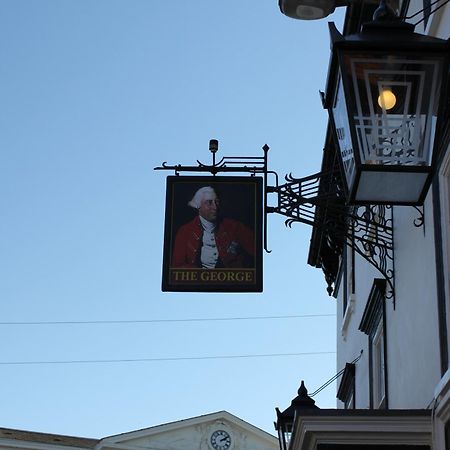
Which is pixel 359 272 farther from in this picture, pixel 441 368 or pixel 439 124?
pixel 439 124

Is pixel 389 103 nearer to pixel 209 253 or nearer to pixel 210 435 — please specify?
pixel 209 253

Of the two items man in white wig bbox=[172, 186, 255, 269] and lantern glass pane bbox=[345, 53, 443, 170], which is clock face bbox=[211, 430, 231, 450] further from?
lantern glass pane bbox=[345, 53, 443, 170]

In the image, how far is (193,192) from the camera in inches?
468

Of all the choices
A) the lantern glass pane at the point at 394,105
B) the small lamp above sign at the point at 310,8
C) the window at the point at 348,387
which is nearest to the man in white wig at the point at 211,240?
the window at the point at 348,387

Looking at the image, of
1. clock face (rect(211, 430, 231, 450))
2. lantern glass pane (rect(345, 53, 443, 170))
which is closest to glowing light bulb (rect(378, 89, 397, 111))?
lantern glass pane (rect(345, 53, 443, 170))

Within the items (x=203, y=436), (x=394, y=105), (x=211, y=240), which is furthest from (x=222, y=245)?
(x=203, y=436)

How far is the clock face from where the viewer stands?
4903 centimetres

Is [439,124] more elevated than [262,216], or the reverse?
[262,216]

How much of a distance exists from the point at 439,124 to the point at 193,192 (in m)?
6.03

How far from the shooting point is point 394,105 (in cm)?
621

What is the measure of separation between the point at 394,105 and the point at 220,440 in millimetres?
44461

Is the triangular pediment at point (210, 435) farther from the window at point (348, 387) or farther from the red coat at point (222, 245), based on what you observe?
the red coat at point (222, 245)

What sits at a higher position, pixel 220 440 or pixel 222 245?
pixel 220 440

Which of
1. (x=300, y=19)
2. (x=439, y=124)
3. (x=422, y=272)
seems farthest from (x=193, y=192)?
(x=439, y=124)
